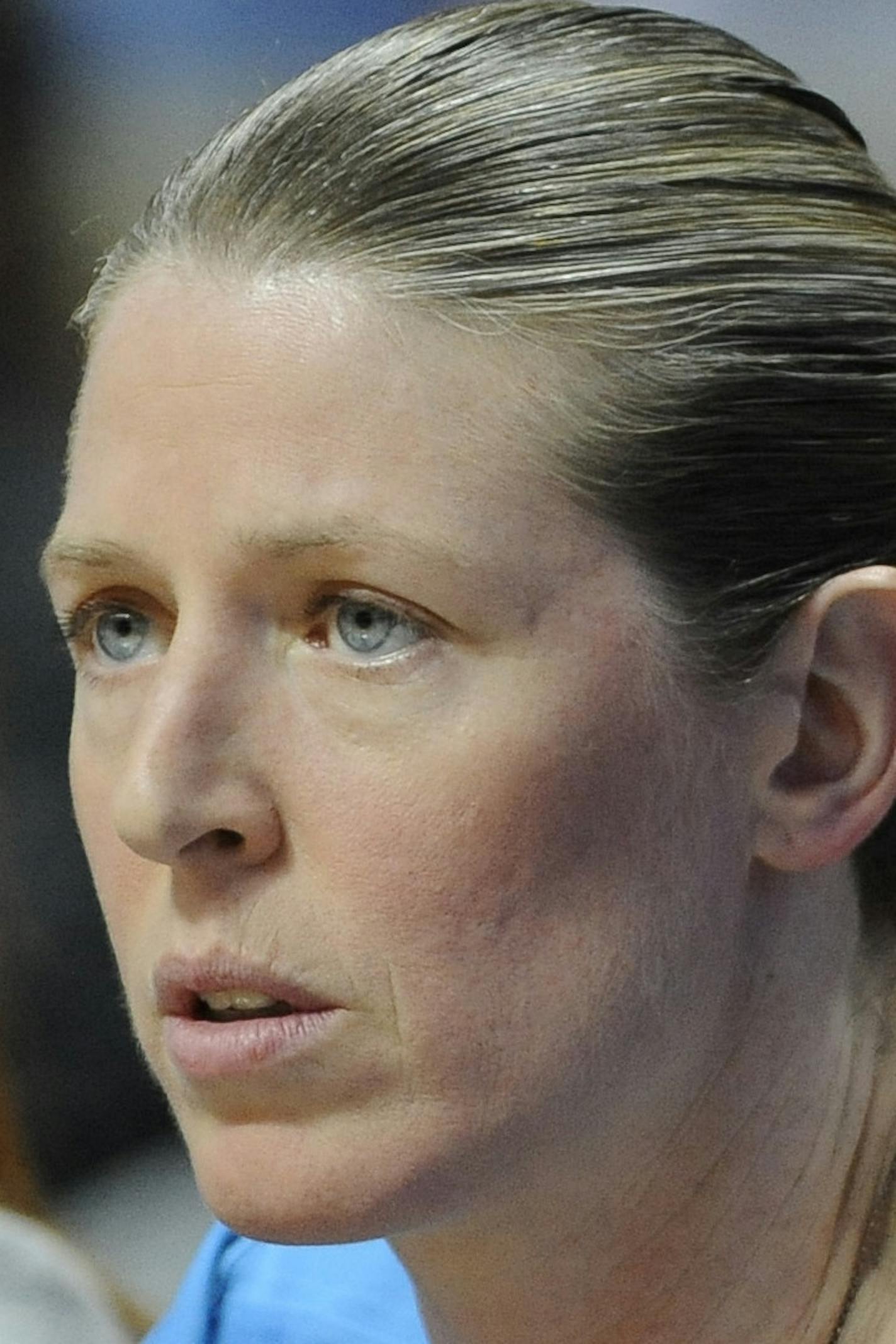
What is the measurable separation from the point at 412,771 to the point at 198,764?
4.3 inches

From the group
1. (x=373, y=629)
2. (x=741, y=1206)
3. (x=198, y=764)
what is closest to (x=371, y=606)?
(x=373, y=629)

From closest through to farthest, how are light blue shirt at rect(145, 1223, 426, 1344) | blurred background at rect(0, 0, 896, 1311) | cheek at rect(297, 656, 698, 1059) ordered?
cheek at rect(297, 656, 698, 1059), light blue shirt at rect(145, 1223, 426, 1344), blurred background at rect(0, 0, 896, 1311)

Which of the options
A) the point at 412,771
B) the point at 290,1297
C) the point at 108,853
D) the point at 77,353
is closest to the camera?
the point at 412,771

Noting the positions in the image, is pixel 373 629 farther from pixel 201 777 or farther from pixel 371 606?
pixel 201 777

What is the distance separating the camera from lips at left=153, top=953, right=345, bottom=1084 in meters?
0.89

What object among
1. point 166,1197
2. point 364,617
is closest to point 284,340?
point 364,617

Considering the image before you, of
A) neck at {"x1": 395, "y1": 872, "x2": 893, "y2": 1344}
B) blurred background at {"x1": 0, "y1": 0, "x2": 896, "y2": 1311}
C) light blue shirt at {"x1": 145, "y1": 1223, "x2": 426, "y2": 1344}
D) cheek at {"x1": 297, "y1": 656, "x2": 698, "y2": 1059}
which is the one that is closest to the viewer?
cheek at {"x1": 297, "y1": 656, "x2": 698, "y2": 1059}

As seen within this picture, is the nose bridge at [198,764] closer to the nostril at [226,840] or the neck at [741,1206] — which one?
the nostril at [226,840]

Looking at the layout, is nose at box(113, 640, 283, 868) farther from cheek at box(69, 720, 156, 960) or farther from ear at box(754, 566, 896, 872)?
ear at box(754, 566, 896, 872)

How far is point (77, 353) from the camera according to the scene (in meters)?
1.65

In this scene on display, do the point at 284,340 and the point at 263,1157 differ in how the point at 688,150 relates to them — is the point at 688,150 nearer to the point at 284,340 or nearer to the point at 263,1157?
the point at 284,340

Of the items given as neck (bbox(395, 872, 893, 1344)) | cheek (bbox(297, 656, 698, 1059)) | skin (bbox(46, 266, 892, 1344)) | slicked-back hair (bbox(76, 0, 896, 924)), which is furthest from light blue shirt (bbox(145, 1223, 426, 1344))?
slicked-back hair (bbox(76, 0, 896, 924))

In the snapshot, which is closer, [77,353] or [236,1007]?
[236,1007]

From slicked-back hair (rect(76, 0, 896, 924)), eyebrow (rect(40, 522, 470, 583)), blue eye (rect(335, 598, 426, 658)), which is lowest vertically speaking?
blue eye (rect(335, 598, 426, 658))
